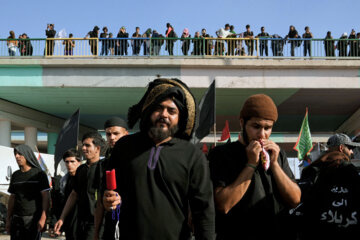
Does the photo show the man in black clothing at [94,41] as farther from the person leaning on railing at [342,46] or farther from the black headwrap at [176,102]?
the black headwrap at [176,102]

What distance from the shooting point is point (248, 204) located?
2613 mm

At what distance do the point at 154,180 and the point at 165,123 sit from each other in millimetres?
381

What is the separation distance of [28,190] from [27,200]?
0.14m

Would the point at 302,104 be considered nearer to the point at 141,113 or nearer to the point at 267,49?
the point at 267,49

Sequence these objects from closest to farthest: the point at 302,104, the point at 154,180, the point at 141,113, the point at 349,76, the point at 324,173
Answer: the point at 154,180 → the point at 141,113 → the point at 324,173 → the point at 349,76 → the point at 302,104

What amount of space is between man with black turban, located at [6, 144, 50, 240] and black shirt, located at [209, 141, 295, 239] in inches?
148

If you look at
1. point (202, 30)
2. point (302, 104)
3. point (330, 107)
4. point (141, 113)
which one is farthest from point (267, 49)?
point (141, 113)

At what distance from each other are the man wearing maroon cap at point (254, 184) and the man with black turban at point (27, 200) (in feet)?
12.4

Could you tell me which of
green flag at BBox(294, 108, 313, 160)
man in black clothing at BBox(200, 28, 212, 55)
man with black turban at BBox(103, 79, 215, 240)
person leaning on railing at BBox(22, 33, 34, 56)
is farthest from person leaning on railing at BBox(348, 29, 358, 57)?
man with black turban at BBox(103, 79, 215, 240)

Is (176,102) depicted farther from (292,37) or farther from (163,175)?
(292,37)

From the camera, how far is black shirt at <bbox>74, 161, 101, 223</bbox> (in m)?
4.77

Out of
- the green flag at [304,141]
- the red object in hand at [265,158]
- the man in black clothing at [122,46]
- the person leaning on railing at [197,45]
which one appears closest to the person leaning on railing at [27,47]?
the man in black clothing at [122,46]

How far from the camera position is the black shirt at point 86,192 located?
477 centimetres

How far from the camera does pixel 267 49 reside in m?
18.6
